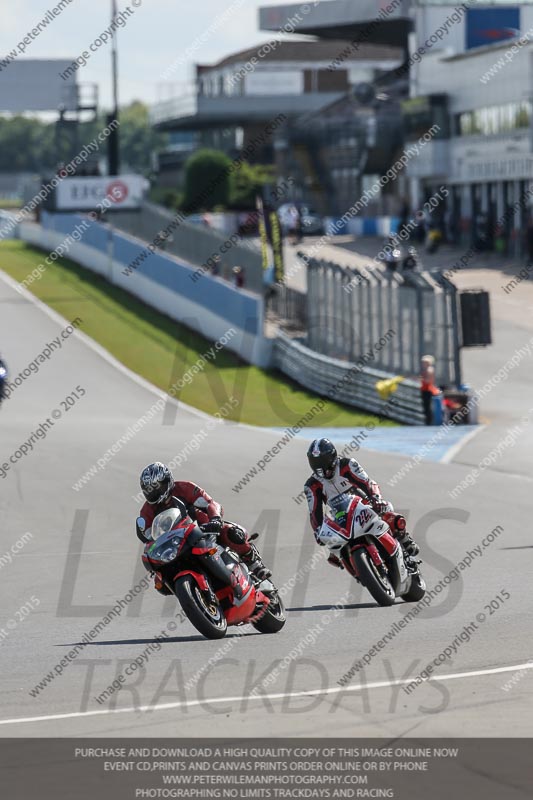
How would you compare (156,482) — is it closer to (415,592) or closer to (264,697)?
(264,697)

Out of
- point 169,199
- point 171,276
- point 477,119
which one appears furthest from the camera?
point 169,199

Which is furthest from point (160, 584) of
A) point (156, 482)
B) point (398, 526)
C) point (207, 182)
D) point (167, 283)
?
point (207, 182)

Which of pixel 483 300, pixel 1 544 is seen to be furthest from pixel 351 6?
pixel 1 544

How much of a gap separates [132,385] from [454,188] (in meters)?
29.7

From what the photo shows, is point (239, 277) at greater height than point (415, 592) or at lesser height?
greater

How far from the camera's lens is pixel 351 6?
251ft

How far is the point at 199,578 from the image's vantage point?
1025 centimetres

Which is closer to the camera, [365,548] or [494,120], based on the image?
[365,548]

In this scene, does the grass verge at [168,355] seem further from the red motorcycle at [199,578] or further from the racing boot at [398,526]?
the red motorcycle at [199,578]

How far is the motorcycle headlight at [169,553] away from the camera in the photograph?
10.2 m

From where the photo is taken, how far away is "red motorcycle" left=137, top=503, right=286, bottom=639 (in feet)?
33.4

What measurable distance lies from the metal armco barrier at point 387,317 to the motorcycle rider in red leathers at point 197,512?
17.1 m

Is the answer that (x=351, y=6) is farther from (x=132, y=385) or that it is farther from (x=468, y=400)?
(x=468, y=400)

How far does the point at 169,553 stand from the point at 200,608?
468mm
